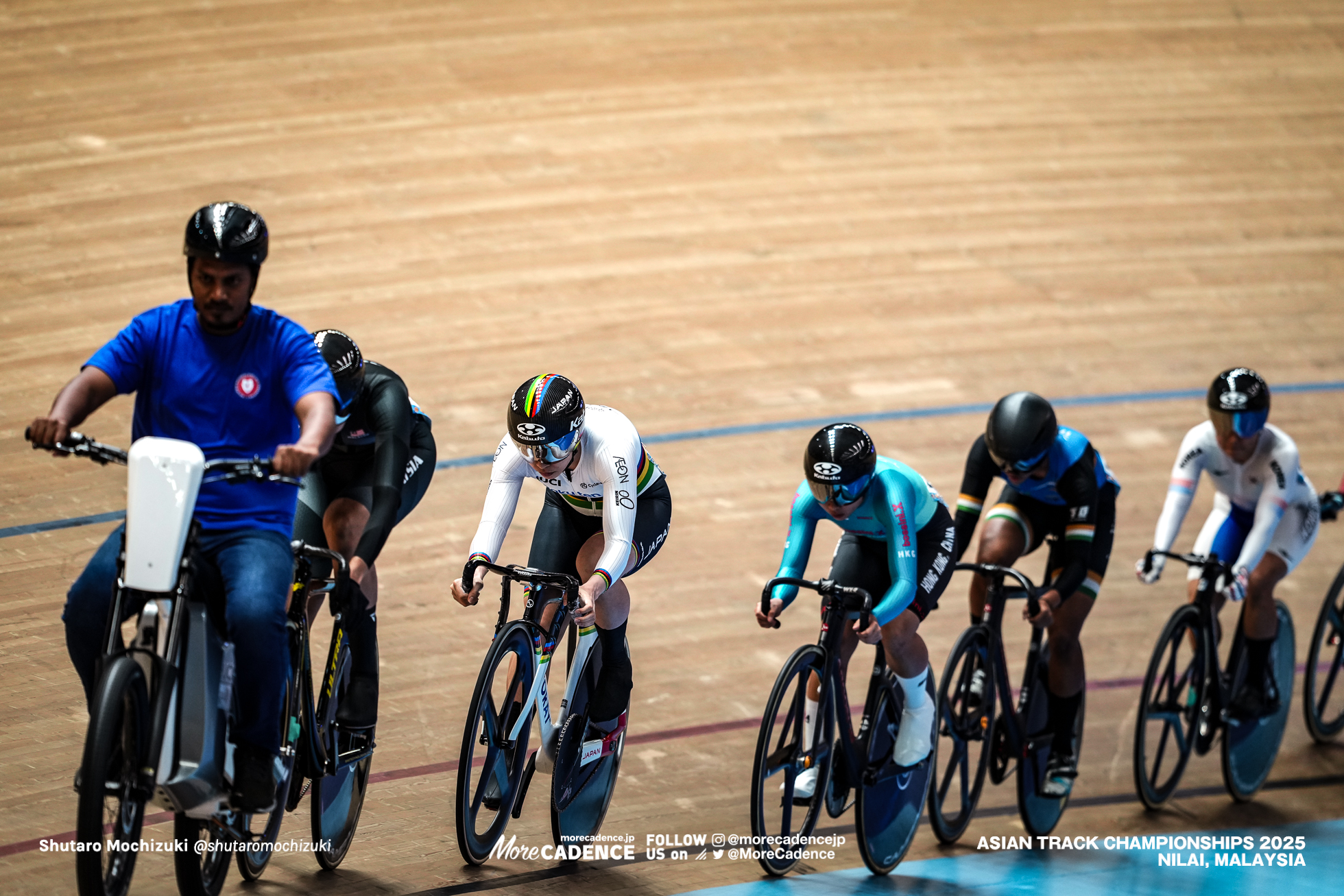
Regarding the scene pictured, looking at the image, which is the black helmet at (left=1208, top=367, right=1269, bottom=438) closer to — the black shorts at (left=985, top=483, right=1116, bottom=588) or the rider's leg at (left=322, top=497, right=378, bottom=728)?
the black shorts at (left=985, top=483, right=1116, bottom=588)

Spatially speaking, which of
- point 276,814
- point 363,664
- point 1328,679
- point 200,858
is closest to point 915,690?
point 363,664

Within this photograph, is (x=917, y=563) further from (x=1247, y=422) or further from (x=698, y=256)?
(x=698, y=256)

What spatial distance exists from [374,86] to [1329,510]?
6120mm

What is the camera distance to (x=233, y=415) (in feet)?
9.59

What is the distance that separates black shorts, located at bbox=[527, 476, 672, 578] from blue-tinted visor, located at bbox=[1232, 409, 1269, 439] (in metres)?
2.01

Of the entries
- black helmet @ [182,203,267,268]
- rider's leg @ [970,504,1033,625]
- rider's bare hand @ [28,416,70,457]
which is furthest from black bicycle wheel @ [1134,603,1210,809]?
rider's bare hand @ [28,416,70,457]

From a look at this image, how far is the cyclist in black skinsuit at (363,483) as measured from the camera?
3.69m

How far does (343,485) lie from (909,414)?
3.76m

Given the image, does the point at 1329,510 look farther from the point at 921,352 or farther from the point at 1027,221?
the point at 1027,221

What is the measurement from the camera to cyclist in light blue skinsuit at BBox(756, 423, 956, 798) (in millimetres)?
3873

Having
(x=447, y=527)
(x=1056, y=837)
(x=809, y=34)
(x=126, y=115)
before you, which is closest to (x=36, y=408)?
(x=447, y=527)

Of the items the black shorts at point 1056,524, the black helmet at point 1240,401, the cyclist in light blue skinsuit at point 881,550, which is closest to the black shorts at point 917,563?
the cyclist in light blue skinsuit at point 881,550

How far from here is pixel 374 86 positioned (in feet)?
29.7

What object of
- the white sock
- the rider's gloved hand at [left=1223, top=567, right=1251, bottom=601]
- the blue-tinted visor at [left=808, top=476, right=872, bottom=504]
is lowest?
the white sock
